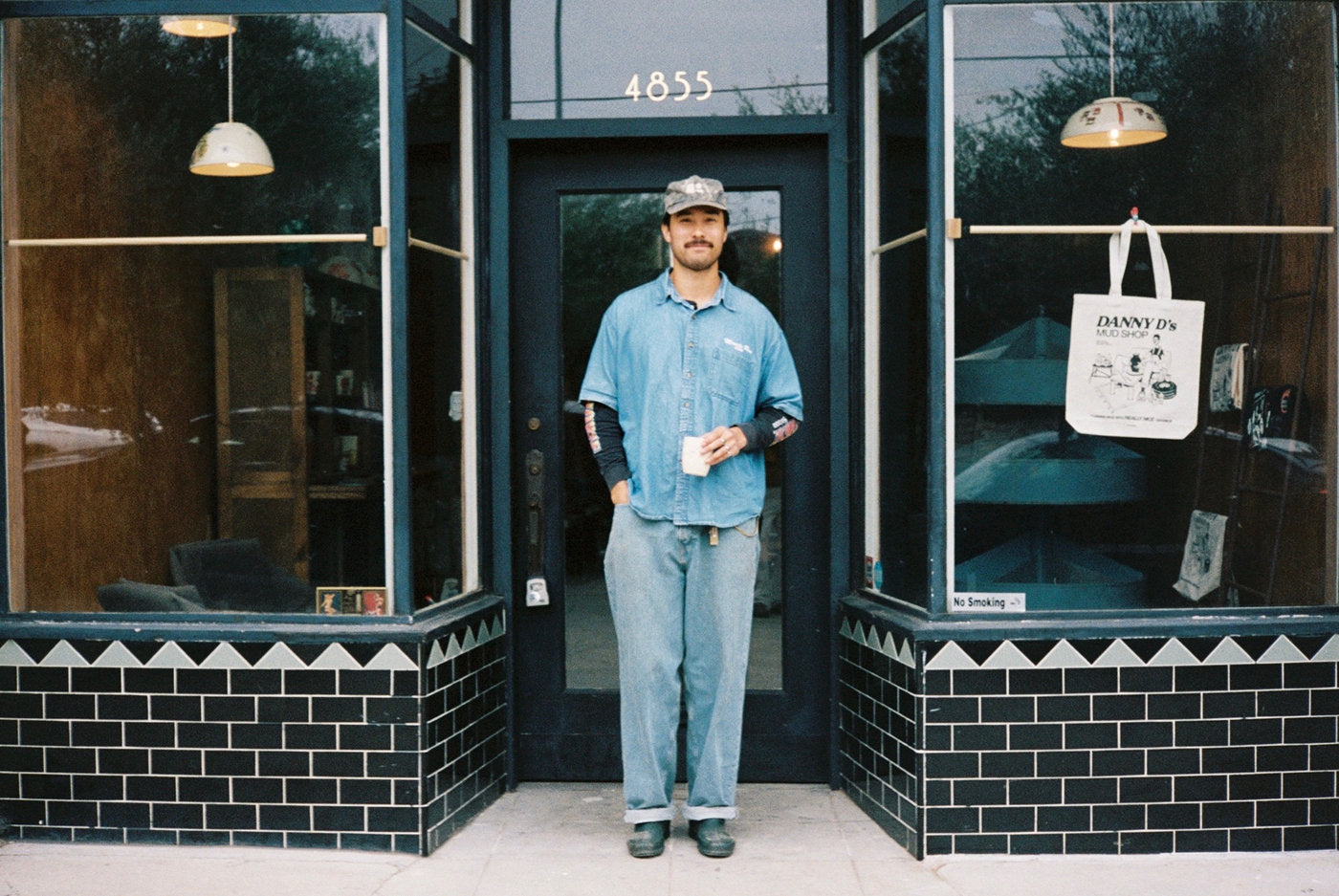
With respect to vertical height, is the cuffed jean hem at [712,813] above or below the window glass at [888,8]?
below

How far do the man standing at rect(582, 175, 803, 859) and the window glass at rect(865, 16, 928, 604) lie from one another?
46cm

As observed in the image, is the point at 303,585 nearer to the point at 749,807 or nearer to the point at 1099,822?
the point at 749,807

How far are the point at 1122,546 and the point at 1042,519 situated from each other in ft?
0.93

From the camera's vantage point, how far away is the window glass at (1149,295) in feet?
14.1

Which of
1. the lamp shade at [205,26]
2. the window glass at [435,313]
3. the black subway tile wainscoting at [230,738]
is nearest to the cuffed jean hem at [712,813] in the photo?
the black subway tile wainscoting at [230,738]

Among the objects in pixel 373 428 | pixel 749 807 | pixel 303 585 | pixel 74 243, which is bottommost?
pixel 749 807

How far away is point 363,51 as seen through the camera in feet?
14.2

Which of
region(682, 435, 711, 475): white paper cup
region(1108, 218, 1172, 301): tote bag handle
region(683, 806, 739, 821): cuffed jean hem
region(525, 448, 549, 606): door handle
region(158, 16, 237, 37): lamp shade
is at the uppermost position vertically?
region(158, 16, 237, 37): lamp shade

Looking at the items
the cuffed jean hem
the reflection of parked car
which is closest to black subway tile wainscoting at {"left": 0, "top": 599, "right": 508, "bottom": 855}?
the reflection of parked car

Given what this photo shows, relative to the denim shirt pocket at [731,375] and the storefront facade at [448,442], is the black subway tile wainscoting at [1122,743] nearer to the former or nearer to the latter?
the storefront facade at [448,442]

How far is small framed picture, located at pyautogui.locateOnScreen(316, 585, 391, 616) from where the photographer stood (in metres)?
4.36

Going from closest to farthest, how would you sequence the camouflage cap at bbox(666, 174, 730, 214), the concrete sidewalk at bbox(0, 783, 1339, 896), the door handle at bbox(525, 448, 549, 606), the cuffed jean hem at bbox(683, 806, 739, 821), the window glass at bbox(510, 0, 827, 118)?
the concrete sidewalk at bbox(0, 783, 1339, 896), the camouflage cap at bbox(666, 174, 730, 214), the cuffed jean hem at bbox(683, 806, 739, 821), the window glass at bbox(510, 0, 827, 118), the door handle at bbox(525, 448, 549, 606)

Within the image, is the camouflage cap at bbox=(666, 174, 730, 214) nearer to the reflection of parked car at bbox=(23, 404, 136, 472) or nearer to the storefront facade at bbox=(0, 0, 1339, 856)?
the storefront facade at bbox=(0, 0, 1339, 856)

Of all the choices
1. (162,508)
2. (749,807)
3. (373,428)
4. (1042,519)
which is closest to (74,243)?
(162,508)
